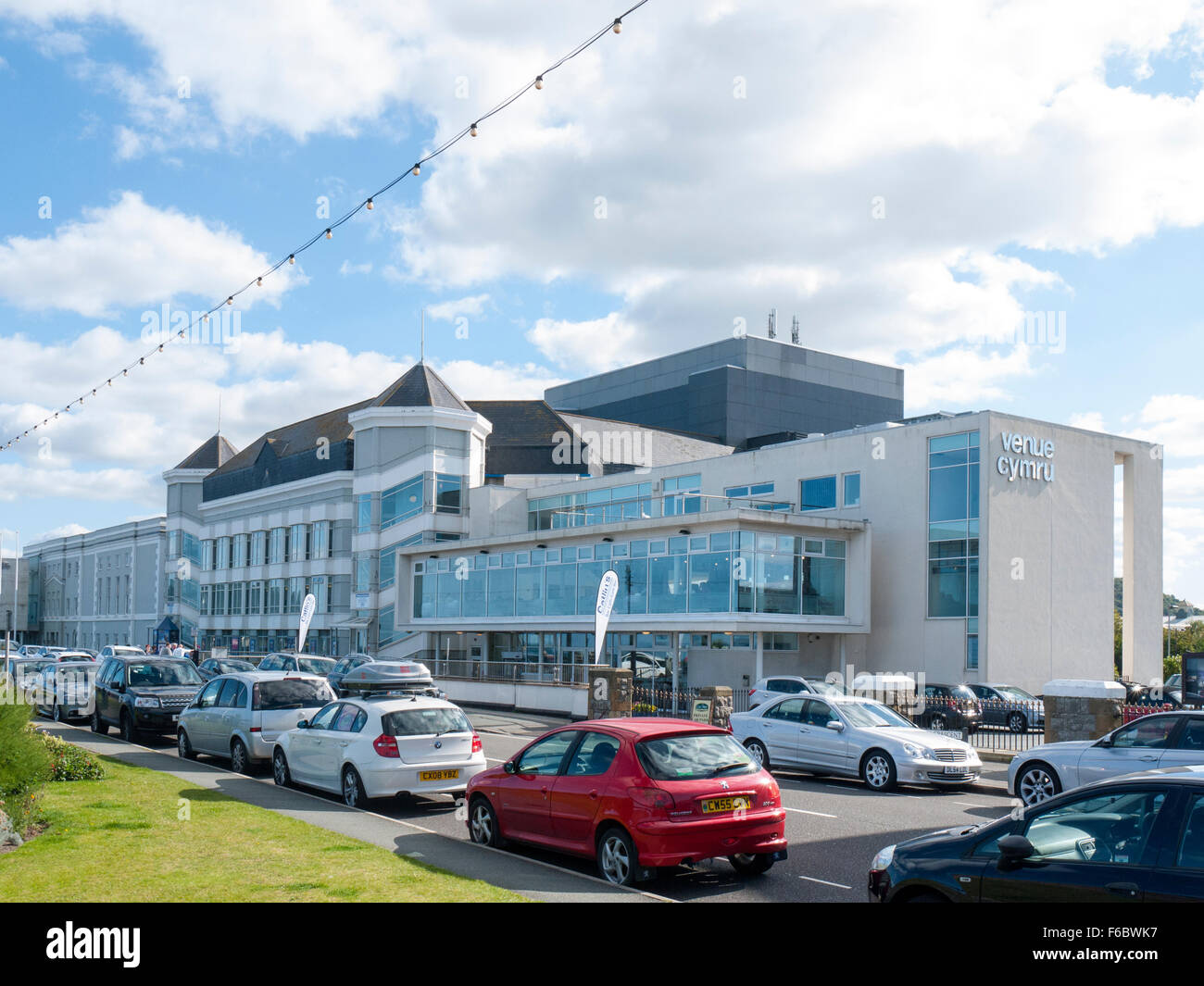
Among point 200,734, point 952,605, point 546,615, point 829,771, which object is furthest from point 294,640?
point 829,771

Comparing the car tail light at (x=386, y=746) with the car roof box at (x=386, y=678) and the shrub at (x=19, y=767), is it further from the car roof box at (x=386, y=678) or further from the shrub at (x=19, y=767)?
the car roof box at (x=386, y=678)

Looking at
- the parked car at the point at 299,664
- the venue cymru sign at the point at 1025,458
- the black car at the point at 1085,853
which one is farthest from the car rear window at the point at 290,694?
the venue cymru sign at the point at 1025,458

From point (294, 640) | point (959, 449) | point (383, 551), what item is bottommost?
point (294, 640)

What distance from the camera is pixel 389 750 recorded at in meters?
14.1

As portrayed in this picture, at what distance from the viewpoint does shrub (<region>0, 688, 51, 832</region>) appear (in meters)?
10.9

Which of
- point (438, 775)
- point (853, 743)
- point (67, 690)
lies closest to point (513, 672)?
point (67, 690)

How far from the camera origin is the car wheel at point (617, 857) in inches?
389

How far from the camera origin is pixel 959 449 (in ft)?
124

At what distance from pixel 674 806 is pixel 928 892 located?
3.37 meters

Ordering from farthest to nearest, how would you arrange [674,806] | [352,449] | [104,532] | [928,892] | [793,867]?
[104,532], [352,449], [793,867], [674,806], [928,892]

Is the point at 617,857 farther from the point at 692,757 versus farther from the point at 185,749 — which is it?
the point at 185,749

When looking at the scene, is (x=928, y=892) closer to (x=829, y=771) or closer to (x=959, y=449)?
(x=829, y=771)

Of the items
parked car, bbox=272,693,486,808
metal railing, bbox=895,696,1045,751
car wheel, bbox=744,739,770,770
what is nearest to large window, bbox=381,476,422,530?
metal railing, bbox=895,696,1045,751

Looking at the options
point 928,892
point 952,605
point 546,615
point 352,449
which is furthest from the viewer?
point 352,449
